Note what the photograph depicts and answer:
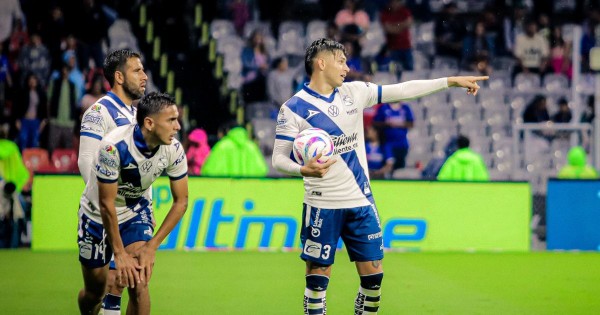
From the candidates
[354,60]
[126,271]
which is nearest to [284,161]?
[126,271]

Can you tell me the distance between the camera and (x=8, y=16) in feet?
62.0

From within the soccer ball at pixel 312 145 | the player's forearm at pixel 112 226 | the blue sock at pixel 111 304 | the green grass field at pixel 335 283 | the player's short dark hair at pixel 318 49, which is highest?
the player's short dark hair at pixel 318 49

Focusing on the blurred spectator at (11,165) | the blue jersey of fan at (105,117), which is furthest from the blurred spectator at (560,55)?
the blue jersey of fan at (105,117)

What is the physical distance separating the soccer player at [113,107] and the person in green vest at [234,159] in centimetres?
811

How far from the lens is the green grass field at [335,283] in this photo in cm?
916

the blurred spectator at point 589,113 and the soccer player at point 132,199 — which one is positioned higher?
the blurred spectator at point 589,113

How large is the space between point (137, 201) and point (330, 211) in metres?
1.39

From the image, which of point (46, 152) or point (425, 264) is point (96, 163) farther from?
point (46, 152)

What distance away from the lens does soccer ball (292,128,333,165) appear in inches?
260

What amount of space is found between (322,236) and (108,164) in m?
1.72

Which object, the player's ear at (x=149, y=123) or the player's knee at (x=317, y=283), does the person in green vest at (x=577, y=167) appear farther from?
the player's ear at (x=149, y=123)

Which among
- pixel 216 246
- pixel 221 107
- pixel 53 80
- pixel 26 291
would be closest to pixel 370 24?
pixel 221 107

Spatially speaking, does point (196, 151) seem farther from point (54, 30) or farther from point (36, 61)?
point (54, 30)

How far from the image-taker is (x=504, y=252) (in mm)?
14109
